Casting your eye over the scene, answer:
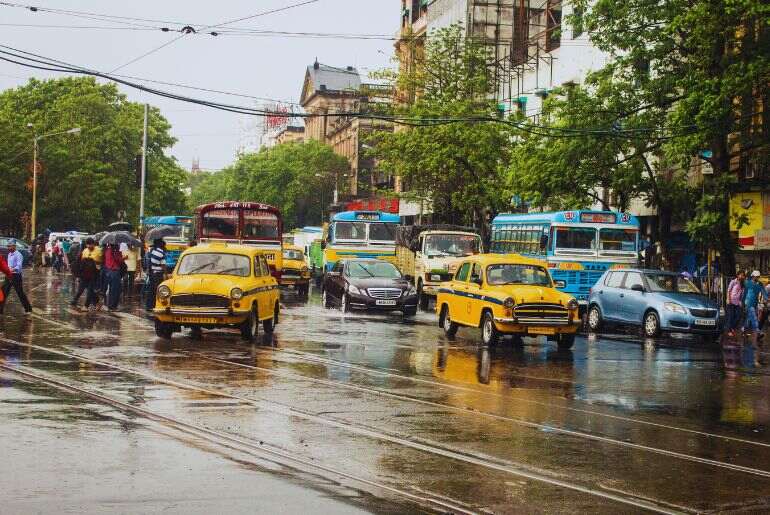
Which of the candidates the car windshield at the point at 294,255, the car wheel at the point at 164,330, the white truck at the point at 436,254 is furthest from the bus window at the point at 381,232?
the car wheel at the point at 164,330

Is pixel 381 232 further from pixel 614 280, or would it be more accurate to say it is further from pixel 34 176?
pixel 34 176

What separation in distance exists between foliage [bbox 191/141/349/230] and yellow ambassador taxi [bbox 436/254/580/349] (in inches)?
3313

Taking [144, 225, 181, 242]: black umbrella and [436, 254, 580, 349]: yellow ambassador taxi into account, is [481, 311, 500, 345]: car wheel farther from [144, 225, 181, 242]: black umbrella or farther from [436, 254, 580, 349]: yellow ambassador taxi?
[144, 225, 181, 242]: black umbrella

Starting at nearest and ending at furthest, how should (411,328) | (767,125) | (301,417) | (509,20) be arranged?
(301,417)
(411,328)
(767,125)
(509,20)

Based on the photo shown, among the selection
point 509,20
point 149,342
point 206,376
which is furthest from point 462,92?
point 206,376

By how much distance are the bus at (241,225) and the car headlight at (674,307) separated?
15.9m

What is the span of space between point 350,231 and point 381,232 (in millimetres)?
1098

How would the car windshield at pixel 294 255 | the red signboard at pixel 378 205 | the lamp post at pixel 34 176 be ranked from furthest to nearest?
the red signboard at pixel 378 205, the lamp post at pixel 34 176, the car windshield at pixel 294 255

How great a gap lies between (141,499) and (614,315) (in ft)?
75.4

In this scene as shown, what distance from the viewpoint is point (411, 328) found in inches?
1130

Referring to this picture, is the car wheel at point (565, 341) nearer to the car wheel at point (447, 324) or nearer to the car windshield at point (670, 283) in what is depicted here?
the car wheel at point (447, 324)

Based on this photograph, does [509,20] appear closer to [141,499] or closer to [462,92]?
[462,92]

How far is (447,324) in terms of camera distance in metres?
26.2

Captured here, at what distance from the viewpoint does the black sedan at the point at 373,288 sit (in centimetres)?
3244
